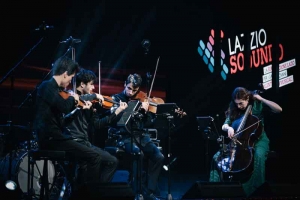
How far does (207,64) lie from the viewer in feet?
36.9

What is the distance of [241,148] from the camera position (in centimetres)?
616

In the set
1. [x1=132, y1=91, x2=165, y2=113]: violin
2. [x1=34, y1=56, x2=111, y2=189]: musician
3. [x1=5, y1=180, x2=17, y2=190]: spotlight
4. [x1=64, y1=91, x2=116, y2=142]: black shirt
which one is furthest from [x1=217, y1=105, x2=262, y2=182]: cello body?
[x1=5, y1=180, x2=17, y2=190]: spotlight

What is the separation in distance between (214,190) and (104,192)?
1306 millimetres

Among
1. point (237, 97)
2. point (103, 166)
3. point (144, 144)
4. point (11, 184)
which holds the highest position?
point (237, 97)

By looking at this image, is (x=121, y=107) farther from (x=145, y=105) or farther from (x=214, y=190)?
(x=214, y=190)

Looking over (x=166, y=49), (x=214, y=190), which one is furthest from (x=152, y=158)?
(x=166, y=49)

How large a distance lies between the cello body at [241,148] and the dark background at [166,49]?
0.80 metres

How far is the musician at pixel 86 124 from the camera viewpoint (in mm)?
5426

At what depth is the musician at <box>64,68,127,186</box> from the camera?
5426 millimetres

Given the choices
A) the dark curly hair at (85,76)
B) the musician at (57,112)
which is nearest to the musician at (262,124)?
the dark curly hair at (85,76)

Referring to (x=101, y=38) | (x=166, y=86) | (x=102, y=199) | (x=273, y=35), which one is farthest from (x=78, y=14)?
(x=102, y=199)

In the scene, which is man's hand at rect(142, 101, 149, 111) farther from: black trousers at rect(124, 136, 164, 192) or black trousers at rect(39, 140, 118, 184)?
black trousers at rect(39, 140, 118, 184)

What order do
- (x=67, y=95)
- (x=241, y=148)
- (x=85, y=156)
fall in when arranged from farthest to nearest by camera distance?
(x=241, y=148) → (x=85, y=156) → (x=67, y=95)

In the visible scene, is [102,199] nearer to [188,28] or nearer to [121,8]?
[121,8]
